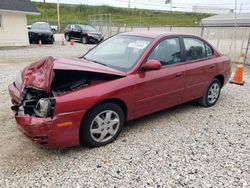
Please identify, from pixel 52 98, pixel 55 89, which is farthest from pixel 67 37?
pixel 52 98

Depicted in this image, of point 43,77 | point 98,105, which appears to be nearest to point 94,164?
point 98,105

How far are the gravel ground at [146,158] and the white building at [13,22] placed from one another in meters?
12.2

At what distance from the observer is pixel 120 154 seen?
327 centimetres

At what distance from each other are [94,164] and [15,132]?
1.53m

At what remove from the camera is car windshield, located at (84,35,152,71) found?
378 centimetres

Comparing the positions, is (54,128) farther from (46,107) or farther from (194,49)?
(194,49)

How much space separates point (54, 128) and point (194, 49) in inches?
123

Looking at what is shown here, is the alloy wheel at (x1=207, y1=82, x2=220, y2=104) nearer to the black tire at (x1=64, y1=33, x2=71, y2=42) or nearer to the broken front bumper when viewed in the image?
the broken front bumper

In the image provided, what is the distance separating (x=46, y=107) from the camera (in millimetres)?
2826

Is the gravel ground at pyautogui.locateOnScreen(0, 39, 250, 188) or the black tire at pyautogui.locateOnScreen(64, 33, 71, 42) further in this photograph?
the black tire at pyautogui.locateOnScreen(64, 33, 71, 42)

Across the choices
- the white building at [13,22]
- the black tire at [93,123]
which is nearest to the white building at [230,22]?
the black tire at [93,123]

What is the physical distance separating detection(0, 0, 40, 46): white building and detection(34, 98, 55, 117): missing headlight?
1359cm

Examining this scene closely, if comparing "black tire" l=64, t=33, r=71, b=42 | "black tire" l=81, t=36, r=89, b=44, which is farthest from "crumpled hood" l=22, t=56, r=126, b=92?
"black tire" l=64, t=33, r=71, b=42

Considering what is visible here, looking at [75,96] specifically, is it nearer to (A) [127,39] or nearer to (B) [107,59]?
(B) [107,59]
